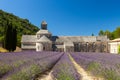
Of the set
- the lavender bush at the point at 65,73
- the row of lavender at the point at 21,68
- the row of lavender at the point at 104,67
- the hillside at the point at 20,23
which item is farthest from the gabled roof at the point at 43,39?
the lavender bush at the point at 65,73

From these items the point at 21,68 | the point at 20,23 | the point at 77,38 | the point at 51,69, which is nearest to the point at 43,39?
the point at 77,38

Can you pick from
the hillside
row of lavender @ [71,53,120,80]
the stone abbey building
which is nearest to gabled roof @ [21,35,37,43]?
the stone abbey building

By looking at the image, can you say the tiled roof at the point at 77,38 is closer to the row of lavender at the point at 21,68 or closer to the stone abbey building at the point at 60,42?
the stone abbey building at the point at 60,42

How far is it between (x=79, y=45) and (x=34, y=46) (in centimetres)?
1705

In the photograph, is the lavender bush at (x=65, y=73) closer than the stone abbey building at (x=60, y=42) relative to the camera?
Yes

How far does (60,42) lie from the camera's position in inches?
3359

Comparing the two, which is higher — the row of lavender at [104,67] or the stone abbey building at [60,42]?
the stone abbey building at [60,42]

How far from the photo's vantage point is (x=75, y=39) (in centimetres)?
8881

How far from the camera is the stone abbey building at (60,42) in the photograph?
3142 inches

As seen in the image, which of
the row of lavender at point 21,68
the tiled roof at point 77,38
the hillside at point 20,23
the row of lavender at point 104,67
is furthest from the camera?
the hillside at point 20,23

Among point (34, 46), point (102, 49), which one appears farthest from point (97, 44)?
point (34, 46)

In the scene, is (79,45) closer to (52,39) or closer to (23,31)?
(52,39)

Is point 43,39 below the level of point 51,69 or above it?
above

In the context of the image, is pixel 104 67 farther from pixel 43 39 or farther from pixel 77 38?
pixel 77 38
